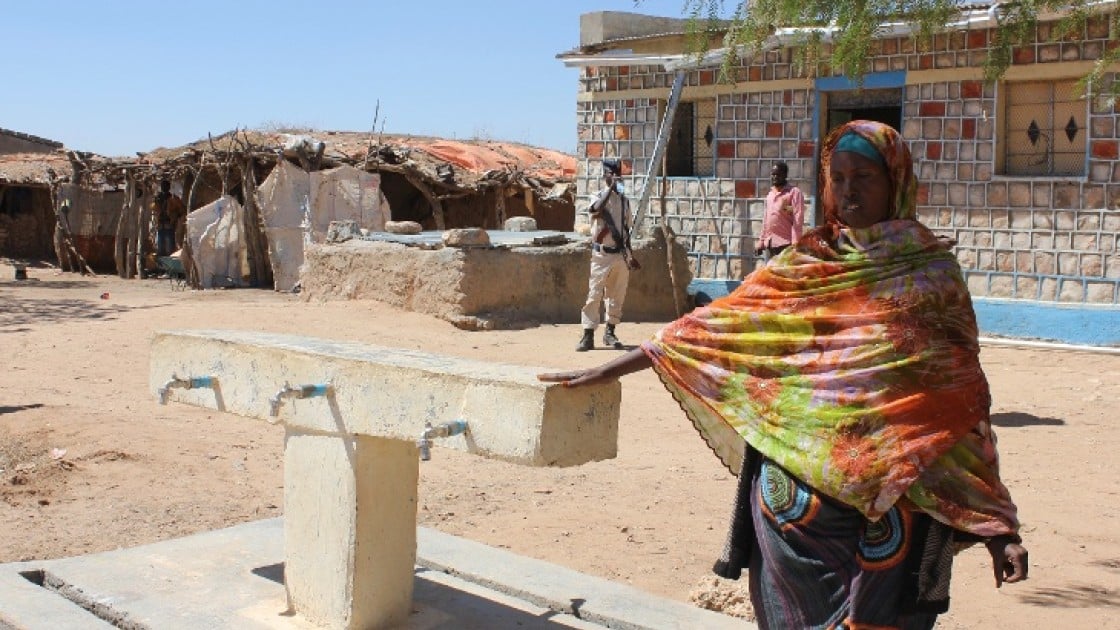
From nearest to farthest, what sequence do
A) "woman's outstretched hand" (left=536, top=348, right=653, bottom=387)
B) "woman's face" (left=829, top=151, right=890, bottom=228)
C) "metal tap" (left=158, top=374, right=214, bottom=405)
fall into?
"woman's face" (left=829, top=151, right=890, bottom=228)
"woman's outstretched hand" (left=536, top=348, right=653, bottom=387)
"metal tap" (left=158, top=374, right=214, bottom=405)

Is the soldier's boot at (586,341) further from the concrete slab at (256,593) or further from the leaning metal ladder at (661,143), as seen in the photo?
the concrete slab at (256,593)

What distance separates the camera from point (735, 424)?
2682mm

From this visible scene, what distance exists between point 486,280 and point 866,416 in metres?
9.39

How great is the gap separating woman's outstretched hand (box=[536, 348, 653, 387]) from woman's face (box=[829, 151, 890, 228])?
22.0 inches

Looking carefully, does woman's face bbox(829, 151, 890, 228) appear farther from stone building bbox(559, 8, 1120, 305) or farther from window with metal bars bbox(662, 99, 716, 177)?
window with metal bars bbox(662, 99, 716, 177)

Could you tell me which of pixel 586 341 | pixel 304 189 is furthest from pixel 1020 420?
pixel 304 189

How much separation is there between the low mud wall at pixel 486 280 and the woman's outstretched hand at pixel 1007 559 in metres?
9.17

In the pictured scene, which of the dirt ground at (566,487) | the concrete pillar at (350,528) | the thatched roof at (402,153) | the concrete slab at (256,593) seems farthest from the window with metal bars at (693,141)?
the concrete pillar at (350,528)

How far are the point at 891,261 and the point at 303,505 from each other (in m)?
2.11

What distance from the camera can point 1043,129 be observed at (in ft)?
35.9

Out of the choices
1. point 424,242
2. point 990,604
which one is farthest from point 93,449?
point 424,242

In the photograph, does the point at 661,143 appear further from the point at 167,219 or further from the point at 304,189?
the point at 167,219

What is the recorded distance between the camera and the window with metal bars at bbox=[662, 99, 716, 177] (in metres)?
13.5

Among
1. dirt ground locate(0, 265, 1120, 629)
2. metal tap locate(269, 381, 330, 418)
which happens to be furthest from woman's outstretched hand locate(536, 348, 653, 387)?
dirt ground locate(0, 265, 1120, 629)
